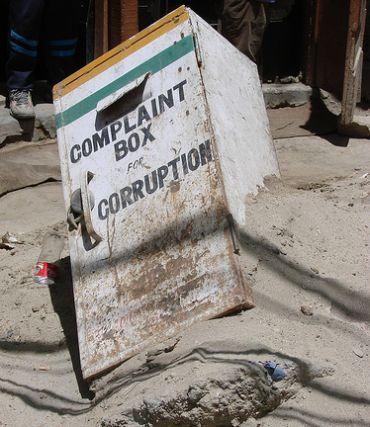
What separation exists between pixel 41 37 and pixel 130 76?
278 cm

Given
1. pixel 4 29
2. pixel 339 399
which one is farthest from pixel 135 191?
pixel 4 29

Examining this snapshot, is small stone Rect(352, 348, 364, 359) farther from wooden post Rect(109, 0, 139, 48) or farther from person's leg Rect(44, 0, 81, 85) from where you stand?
person's leg Rect(44, 0, 81, 85)

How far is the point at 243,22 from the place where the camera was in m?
5.89

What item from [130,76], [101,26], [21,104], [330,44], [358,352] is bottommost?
[358,352]

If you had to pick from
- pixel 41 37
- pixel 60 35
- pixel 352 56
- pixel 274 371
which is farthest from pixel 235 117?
pixel 41 37

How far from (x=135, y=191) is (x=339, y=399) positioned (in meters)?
1.14

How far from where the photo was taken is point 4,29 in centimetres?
686

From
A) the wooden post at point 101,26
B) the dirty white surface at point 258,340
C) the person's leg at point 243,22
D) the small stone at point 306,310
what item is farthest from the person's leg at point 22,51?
the small stone at point 306,310

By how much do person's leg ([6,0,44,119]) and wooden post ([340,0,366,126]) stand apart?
6.88 feet

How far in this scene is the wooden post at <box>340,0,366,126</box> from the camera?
551 cm

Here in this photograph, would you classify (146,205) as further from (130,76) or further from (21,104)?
(21,104)

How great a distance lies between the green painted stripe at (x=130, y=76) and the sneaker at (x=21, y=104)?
6.35 feet

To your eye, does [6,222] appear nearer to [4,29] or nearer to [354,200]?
[354,200]

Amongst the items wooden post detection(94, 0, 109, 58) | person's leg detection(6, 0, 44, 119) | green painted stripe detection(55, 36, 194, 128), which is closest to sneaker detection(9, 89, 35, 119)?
person's leg detection(6, 0, 44, 119)
